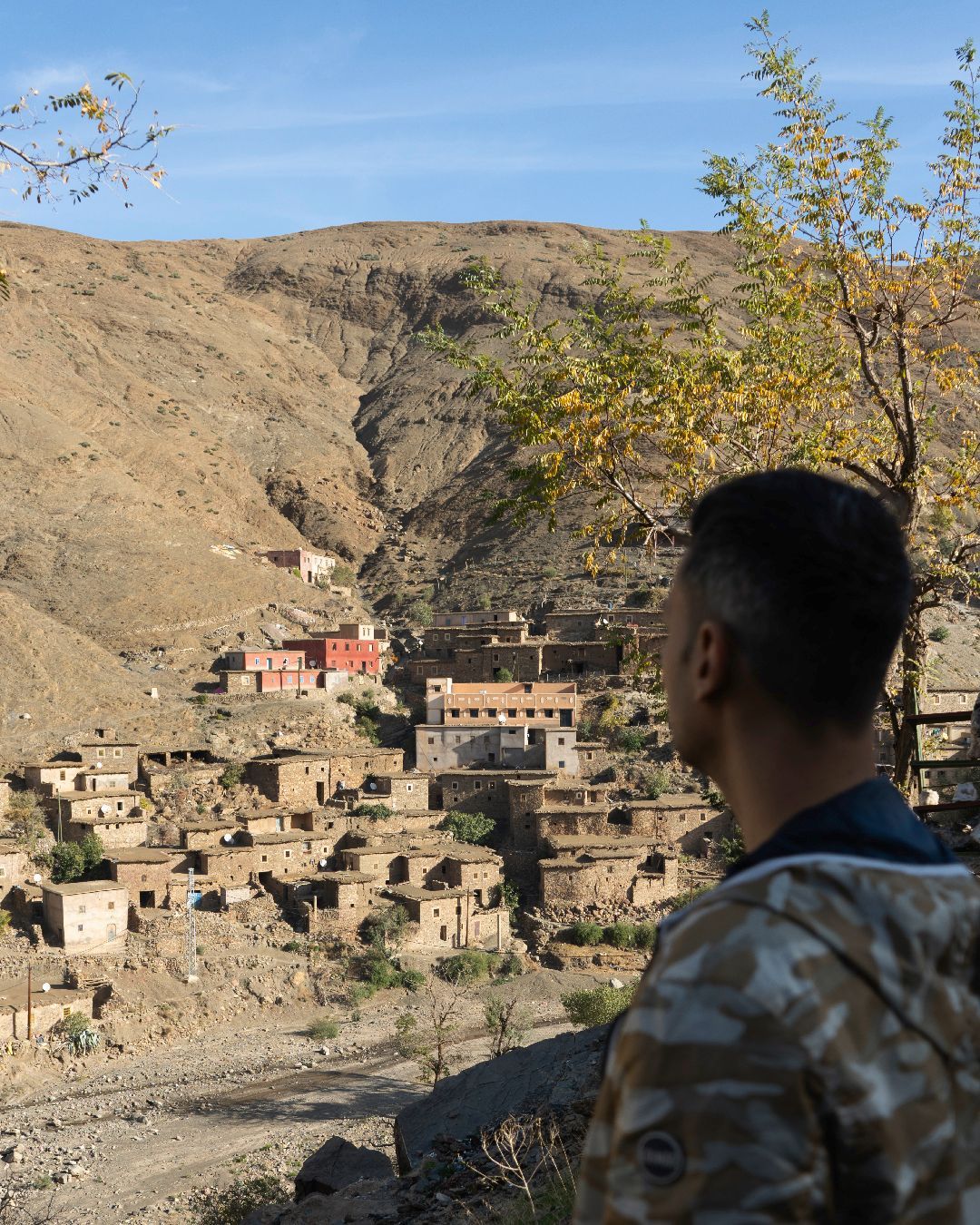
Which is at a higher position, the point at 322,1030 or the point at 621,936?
the point at 621,936

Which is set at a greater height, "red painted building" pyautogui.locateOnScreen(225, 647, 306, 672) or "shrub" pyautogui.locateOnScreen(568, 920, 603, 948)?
"red painted building" pyautogui.locateOnScreen(225, 647, 306, 672)

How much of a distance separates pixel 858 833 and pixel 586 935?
84.8 ft

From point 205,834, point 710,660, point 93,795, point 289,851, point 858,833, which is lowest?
point 289,851

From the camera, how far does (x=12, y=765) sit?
29625 mm

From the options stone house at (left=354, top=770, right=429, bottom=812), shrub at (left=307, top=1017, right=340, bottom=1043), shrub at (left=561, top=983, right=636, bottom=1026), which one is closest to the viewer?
shrub at (left=561, top=983, right=636, bottom=1026)

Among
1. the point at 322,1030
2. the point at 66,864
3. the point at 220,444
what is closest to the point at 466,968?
the point at 322,1030

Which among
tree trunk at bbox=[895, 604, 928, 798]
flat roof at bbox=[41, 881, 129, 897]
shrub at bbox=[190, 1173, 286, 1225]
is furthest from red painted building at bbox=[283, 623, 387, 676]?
tree trunk at bbox=[895, 604, 928, 798]

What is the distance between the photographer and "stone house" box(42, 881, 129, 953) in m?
22.2

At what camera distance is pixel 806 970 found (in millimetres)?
1047

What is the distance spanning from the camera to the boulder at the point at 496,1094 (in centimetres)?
749

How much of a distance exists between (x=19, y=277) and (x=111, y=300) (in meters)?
6.91

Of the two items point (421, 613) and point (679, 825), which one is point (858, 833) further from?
point (421, 613)

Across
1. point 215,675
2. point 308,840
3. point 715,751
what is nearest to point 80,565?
point 215,675

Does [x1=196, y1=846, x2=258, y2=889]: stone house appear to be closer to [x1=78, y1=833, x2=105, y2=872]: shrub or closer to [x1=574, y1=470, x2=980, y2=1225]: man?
[x1=78, y1=833, x2=105, y2=872]: shrub
